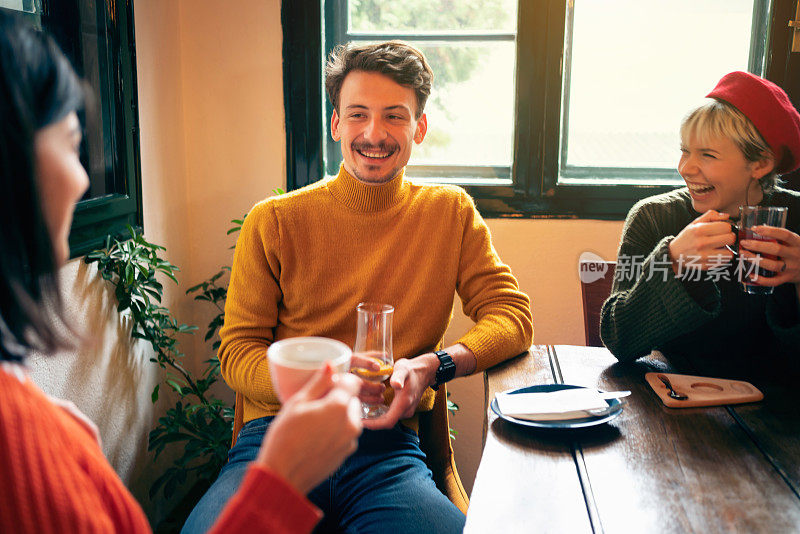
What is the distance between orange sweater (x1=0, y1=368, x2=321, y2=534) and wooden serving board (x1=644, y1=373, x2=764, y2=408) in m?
0.85

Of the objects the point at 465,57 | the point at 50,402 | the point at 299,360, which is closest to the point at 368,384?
the point at 299,360

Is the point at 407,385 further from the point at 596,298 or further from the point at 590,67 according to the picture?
the point at 590,67

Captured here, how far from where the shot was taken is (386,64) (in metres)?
1.63

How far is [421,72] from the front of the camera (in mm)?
1690

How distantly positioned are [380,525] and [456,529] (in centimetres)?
14

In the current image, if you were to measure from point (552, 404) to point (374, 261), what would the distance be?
620 mm

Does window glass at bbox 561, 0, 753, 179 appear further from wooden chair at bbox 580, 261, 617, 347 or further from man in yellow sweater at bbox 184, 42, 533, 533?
man in yellow sweater at bbox 184, 42, 533, 533

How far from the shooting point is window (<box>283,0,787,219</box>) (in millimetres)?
2377

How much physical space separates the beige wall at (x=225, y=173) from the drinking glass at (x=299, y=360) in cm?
156

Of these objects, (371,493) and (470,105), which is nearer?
(371,493)

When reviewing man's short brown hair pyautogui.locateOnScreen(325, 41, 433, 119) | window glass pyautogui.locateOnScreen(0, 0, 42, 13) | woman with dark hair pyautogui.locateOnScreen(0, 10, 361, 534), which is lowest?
woman with dark hair pyautogui.locateOnScreen(0, 10, 361, 534)

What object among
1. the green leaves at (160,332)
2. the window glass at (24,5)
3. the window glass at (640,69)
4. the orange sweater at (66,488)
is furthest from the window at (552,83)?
the orange sweater at (66,488)

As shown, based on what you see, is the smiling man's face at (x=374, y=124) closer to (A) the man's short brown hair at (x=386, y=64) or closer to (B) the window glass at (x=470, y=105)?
(A) the man's short brown hair at (x=386, y=64)

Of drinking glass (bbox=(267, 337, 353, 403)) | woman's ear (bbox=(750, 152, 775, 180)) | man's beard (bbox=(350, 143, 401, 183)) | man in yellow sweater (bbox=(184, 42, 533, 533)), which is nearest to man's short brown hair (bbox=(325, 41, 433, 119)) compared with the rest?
man in yellow sweater (bbox=(184, 42, 533, 533))
